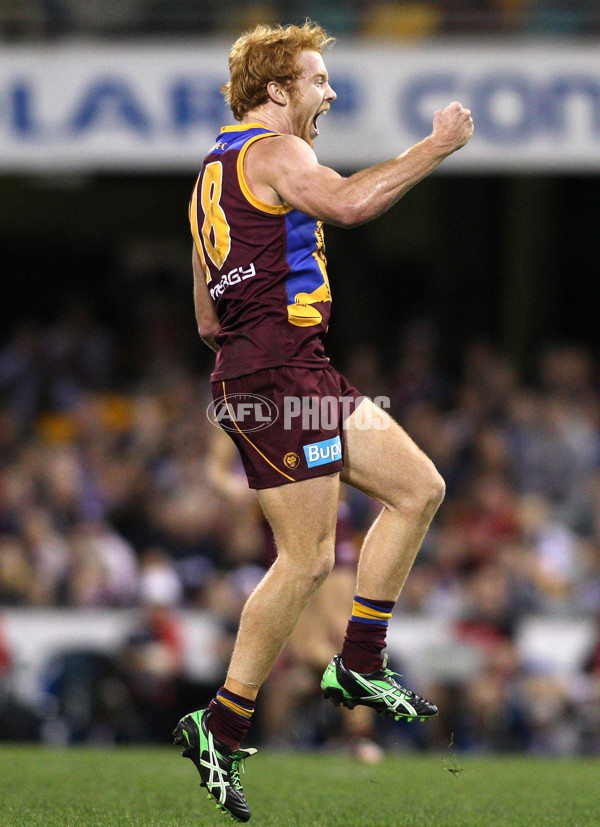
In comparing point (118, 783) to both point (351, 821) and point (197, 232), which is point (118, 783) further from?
point (197, 232)

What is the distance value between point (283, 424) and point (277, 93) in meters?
1.17

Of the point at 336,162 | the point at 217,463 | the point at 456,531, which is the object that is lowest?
the point at 456,531

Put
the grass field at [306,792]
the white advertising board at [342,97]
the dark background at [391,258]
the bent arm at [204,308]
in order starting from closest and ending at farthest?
the bent arm at [204,308] → the grass field at [306,792] → the white advertising board at [342,97] → the dark background at [391,258]

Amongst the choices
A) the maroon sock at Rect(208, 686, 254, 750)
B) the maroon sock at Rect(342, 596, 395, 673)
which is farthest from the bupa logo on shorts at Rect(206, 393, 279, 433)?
the maroon sock at Rect(208, 686, 254, 750)

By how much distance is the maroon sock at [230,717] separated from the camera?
14.7 feet

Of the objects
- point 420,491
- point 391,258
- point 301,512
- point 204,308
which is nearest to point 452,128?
point 204,308

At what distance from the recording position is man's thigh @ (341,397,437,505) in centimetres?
455

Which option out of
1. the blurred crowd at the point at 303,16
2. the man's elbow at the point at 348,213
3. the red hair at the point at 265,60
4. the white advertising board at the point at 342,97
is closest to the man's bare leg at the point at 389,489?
the man's elbow at the point at 348,213

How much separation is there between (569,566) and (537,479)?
3.87 ft

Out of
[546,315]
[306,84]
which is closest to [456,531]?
[546,315]

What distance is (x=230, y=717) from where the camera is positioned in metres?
4.48

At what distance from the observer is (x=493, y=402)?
40.0 ft

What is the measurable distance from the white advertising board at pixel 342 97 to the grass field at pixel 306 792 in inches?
200

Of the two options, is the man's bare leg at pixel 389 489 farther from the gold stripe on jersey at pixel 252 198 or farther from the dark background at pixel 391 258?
the dark background at pixel 391 258
